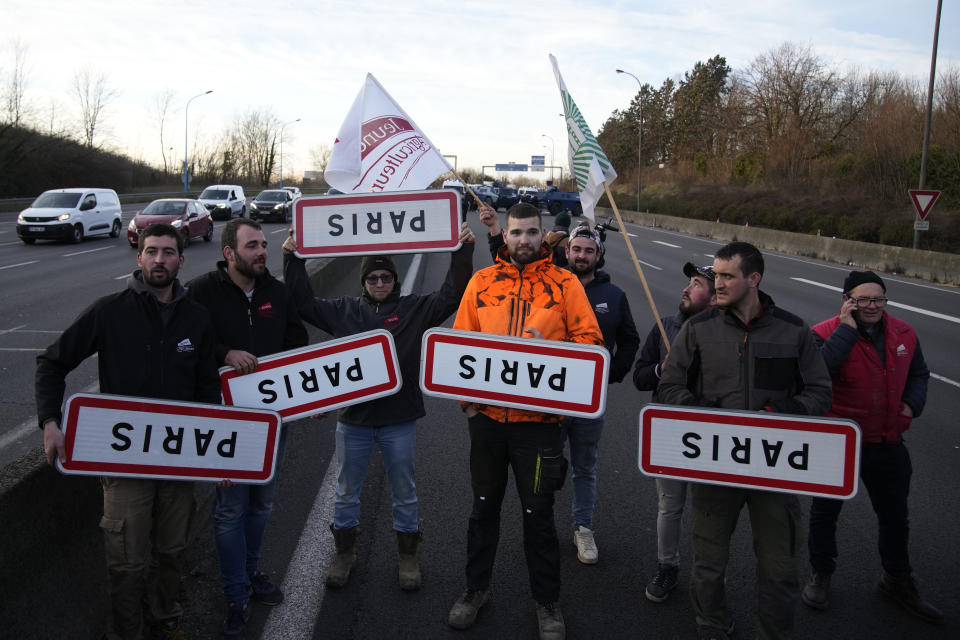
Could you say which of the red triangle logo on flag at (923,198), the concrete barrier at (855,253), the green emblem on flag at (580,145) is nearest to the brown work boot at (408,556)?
the green emblem on flag at (580,145)

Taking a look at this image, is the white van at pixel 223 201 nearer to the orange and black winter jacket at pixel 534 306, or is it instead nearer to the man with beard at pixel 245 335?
the man with beard at pixel 245 335

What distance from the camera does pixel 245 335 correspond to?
371cm

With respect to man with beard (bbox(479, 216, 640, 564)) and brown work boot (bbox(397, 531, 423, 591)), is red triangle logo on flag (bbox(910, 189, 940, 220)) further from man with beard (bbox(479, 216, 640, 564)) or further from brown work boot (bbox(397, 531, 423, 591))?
brown work boot (bbox(397, 531, 423, 591))

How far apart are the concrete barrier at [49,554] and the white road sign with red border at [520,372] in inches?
56.2

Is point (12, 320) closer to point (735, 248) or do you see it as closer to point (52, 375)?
point (52, 375)

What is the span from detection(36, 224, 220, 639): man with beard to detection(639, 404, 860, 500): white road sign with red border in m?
2.18

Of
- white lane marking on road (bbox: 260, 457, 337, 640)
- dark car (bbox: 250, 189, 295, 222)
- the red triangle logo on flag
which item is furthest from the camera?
dark car (bbox: 250, 189, 295, 222)

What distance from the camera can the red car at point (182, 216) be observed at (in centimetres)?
2358

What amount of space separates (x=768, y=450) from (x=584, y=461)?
1.31m

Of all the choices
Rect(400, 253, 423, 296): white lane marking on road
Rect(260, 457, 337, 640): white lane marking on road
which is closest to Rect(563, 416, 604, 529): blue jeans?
Rect(260, 457, 337, 640): white lane marking on road

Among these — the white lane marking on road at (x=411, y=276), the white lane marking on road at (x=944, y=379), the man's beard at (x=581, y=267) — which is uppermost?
the man's beard at (x=581, y=267)

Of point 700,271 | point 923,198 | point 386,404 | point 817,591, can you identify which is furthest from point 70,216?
point 923,198

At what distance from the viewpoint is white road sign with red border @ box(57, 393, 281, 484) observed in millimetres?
2988

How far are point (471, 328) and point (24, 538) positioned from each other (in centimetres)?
215
